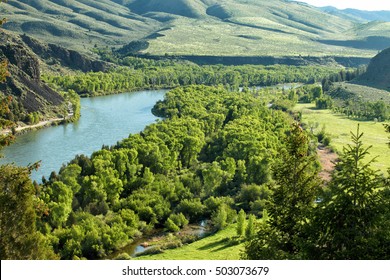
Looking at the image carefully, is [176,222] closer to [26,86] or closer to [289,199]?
[289,199]

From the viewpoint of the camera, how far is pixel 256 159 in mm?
73812

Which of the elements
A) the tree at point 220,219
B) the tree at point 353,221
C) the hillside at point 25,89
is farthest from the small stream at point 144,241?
the hillside at point 25,89

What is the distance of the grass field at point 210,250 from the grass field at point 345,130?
145ft

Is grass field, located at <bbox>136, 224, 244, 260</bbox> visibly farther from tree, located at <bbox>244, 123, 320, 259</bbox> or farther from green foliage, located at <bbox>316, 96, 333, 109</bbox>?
green foliage, located at <bbox>316, 96, 333, 109</bbox>

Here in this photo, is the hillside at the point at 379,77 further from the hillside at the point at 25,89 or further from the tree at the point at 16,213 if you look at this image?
the tree at the point at 16,213

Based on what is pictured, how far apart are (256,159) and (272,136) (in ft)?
59.5

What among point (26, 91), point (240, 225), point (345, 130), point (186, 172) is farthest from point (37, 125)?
point (240, 225)

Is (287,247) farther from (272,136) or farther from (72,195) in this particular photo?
(272,136)

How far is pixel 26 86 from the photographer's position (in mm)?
128625

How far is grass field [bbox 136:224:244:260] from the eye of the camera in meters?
47.8

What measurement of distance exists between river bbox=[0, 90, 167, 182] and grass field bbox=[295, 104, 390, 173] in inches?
1682

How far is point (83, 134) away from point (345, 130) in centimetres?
6195

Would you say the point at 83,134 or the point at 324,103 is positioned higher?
the point at 324,103

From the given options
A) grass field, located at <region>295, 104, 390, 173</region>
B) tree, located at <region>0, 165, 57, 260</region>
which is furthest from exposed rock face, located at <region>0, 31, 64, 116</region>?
tree, located at <region>0, 165, 57, 260</region>
